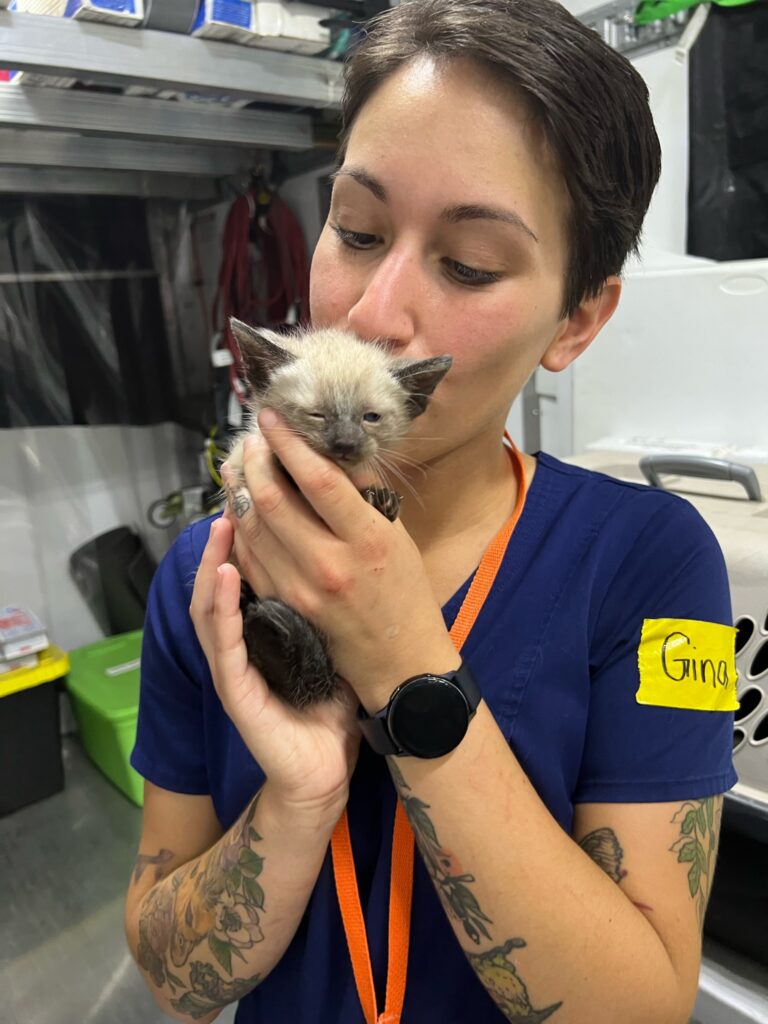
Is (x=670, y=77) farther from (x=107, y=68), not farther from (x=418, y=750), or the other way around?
(x=418, y=750)

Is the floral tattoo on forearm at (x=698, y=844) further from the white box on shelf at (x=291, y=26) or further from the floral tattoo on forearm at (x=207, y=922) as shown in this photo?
the white box on shelf at (x=291, y=26)

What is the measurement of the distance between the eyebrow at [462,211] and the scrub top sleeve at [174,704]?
20.1 inches

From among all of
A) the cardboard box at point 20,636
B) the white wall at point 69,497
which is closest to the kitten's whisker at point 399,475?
the cardboard box at point 20,636

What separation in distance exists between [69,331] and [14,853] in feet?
5.02

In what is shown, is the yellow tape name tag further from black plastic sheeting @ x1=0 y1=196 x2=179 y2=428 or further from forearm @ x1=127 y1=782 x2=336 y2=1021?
black plastic sheeting @ x1=0 y1=196 x2=179 y2=428

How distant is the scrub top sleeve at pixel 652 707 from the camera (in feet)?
2.40

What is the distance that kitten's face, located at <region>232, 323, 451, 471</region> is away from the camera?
0.82 meters

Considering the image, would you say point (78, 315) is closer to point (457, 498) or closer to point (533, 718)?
point (457, 498)

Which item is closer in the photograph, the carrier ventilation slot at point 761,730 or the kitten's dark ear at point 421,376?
the kitten's dark ear at point 421,376

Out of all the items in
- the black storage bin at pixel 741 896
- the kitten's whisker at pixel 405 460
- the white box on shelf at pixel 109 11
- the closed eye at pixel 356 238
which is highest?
the white box on shelf at pixel 109 11

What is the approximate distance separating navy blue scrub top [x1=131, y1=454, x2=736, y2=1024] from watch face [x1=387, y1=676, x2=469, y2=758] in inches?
5.3

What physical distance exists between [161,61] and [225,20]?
0.17m

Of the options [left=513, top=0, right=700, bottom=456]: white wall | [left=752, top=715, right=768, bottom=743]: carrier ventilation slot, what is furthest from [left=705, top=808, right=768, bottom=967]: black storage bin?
[left=513, top=0, right=700, bottom=456]: white wall

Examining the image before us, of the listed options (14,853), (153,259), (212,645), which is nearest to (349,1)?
(153,259)
